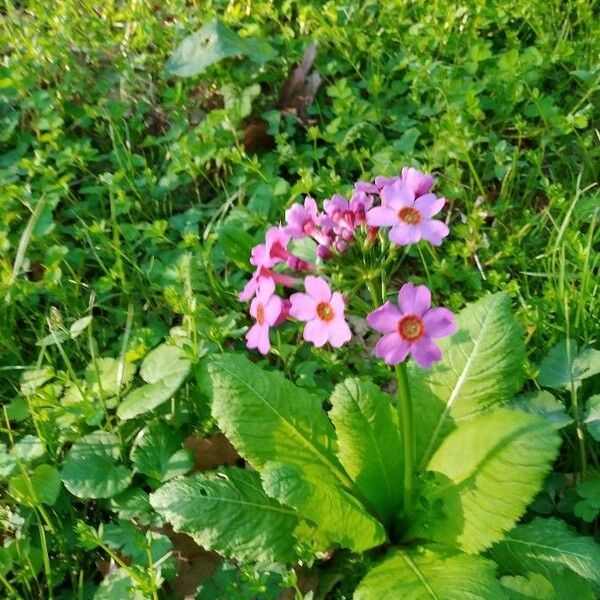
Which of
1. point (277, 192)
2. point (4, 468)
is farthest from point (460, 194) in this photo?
point (4, 468)

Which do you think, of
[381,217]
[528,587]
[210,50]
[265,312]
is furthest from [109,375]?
[210,50]

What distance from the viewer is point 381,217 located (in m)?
1.60

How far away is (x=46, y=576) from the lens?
2.17m

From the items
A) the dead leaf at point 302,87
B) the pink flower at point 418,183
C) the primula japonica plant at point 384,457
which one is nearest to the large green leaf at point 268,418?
the primula japonica plant at point 384,457

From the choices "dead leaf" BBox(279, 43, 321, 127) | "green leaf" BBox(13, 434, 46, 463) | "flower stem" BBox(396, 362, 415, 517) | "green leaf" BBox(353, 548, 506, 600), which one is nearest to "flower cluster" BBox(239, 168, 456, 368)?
"flower stem" BBox(396, 362, 415, 517)

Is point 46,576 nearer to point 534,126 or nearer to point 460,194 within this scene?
point 460,194

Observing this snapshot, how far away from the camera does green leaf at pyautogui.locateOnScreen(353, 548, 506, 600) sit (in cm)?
181

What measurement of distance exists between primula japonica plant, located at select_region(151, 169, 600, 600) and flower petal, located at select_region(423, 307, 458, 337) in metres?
0.17

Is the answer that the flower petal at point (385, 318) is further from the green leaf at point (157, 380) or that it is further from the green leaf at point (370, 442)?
the green leaf at point (157, 380)

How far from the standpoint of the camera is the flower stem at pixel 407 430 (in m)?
1.75

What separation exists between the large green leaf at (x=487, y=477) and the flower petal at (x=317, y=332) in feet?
2.08

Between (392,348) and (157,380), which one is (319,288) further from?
(157,380)

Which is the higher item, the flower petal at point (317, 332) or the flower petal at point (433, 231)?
the flower petal at point (433, 231)

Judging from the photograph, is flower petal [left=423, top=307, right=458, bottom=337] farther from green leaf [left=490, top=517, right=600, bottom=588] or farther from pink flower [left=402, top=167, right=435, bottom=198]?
green leaf [left=490, top=517, right=600, bottom=588]
